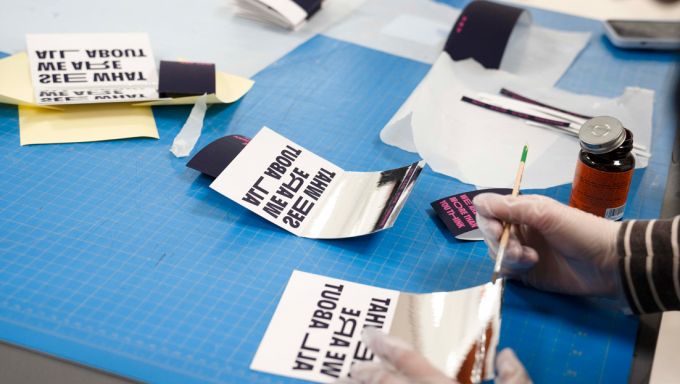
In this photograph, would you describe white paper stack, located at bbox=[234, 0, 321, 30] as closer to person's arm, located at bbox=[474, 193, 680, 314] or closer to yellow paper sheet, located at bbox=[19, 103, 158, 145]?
yellow paper sheet, located at bbox=[19, 103, 158, 145]

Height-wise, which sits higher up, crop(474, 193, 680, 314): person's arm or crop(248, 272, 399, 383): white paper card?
crop(474, 193, 680, 314): person's arm

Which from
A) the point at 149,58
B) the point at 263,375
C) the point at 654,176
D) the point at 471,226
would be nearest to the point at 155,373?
the point at 263,375

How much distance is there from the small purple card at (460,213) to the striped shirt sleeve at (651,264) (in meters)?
0.24

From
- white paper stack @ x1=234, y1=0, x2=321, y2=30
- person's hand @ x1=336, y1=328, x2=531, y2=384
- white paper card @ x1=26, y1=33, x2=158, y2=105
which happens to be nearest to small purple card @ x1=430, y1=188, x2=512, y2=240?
person's hand @ x1=336, y1=328, x2=531, y2=384

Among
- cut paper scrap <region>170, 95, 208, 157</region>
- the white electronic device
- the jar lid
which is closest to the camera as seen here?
the jar lid

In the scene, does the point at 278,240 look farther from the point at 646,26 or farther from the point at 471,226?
the point at 646,26

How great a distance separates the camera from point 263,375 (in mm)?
897

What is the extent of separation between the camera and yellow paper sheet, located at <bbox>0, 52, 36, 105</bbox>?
1.36 m

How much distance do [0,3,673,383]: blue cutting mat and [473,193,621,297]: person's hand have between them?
0.03 m

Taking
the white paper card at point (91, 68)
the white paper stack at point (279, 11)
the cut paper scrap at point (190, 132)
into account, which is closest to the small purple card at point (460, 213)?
the cut paper scrap at point (190, 132)

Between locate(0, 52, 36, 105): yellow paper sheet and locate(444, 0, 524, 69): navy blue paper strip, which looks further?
locate(444, 0, 524, 69): navy blue paper strip

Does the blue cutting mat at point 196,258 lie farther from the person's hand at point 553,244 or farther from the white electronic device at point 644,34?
the white electronic device at point 644,34

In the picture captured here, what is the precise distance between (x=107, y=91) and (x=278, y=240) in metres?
0.51

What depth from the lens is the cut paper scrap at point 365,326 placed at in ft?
2.93
